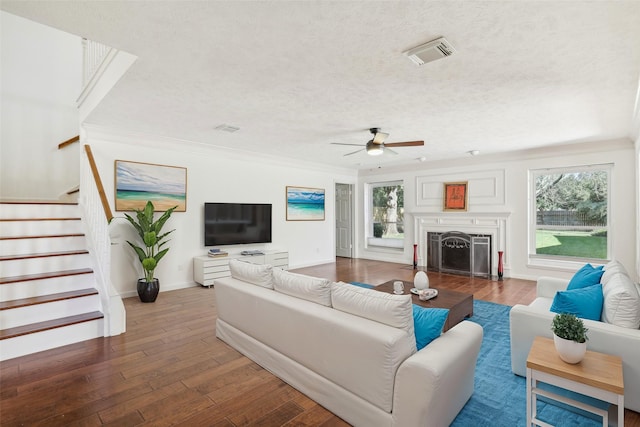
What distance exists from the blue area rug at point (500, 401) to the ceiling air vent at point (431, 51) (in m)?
2.48

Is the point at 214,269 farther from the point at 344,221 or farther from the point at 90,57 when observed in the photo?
the point at 344,221

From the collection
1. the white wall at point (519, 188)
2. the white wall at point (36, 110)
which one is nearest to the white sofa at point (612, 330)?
the white wall at point (519, 188)

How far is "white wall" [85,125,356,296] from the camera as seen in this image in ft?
15.3

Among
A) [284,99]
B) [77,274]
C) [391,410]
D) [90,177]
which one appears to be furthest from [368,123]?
[77,274]

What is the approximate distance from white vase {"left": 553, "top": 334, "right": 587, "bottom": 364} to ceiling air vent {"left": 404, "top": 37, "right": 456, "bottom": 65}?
6.55ft

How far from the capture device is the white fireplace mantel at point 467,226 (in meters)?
6.30

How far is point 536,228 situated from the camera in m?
6.10

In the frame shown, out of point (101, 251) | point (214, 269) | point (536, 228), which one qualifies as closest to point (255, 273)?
point (101, 251)

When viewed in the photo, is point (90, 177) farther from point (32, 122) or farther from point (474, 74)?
point (474, 74)

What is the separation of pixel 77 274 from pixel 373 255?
6.52 meters

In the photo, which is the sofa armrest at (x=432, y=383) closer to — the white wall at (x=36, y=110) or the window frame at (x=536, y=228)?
the window frame at (x=536, y=228)

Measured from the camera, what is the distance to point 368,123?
13.6 feet

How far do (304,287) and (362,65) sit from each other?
1858 mm

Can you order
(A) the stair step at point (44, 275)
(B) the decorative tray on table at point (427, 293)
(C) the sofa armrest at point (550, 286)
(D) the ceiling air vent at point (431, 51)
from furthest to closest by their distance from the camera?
(B) the decorative tray on table at point (427, 293)
(C) the sofa armrest at point (550, 286)
(A) the stair step at point (44, 275)
(D) the ceiling air vent at point (431, 51)
